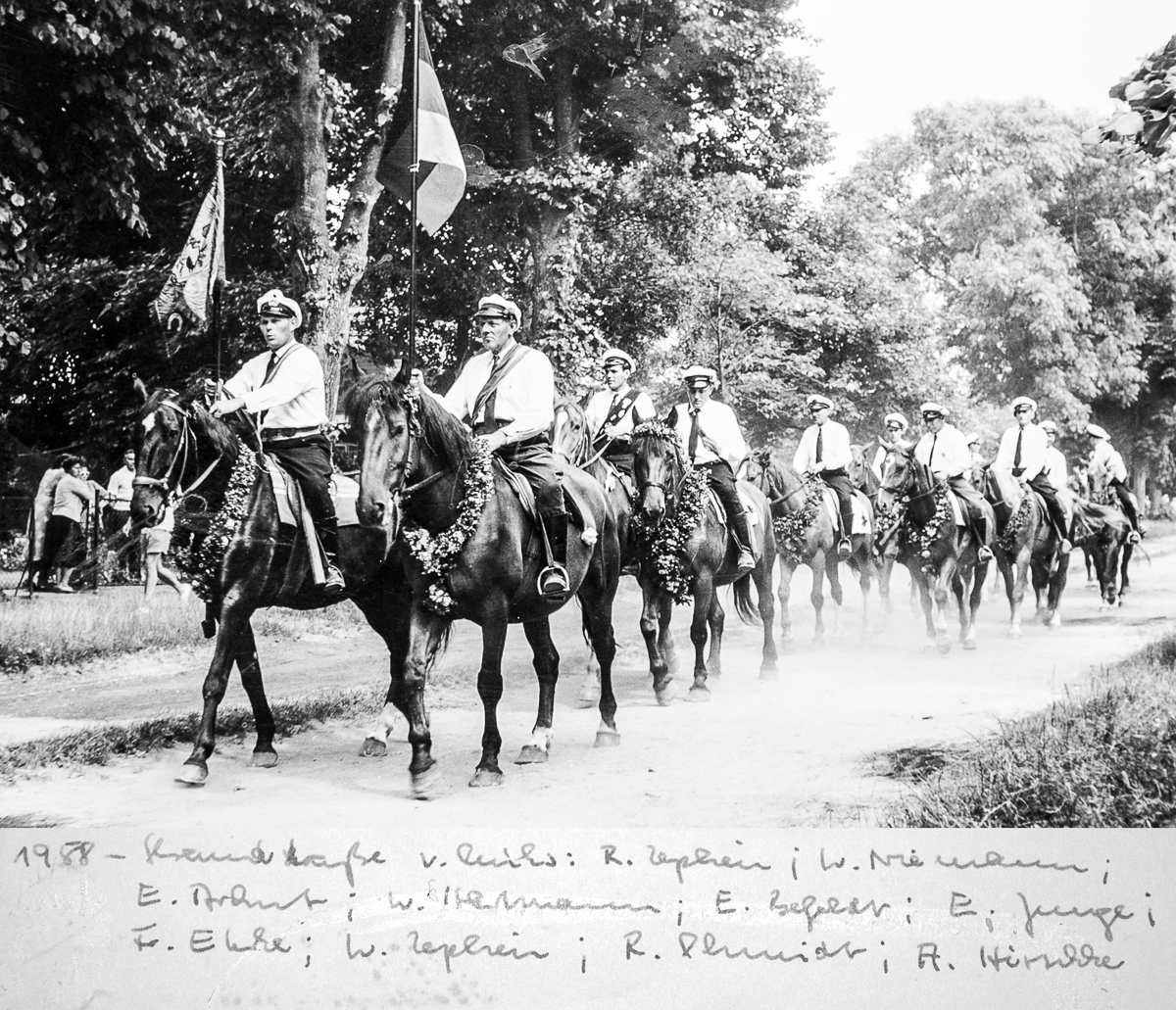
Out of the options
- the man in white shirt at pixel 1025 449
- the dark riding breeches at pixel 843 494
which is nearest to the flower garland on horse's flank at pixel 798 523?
the dark riding breeches at pixel 843 494

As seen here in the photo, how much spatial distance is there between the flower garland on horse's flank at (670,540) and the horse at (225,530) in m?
2.52

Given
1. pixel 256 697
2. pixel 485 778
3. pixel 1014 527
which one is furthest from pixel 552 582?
pixel 1014 527

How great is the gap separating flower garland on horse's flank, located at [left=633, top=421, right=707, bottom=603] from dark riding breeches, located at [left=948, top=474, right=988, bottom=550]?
3.82 metres

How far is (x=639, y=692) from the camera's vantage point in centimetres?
758

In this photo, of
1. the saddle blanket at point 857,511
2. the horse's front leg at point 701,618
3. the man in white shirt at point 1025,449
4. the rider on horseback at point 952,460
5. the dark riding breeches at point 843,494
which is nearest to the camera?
the man in white shirt at point 1025,449

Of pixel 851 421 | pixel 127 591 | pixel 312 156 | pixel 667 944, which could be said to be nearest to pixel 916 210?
pixel 851 421

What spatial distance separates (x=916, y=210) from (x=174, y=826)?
5000mm

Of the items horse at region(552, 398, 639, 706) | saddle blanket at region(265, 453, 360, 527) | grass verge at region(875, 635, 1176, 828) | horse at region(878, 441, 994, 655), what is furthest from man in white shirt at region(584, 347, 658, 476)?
grass verge at region(875, 635, 1176, 828)

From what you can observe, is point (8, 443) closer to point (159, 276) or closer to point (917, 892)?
point (159, 276)

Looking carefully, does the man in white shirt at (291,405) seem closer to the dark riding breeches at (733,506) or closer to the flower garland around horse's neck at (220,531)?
the flower garland around horse's neck at (220,531)

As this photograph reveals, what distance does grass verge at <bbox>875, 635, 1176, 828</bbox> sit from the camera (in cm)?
472

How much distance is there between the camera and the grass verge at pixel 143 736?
16.3 ft

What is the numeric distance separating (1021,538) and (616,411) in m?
5.37

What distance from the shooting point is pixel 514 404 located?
6078mm
